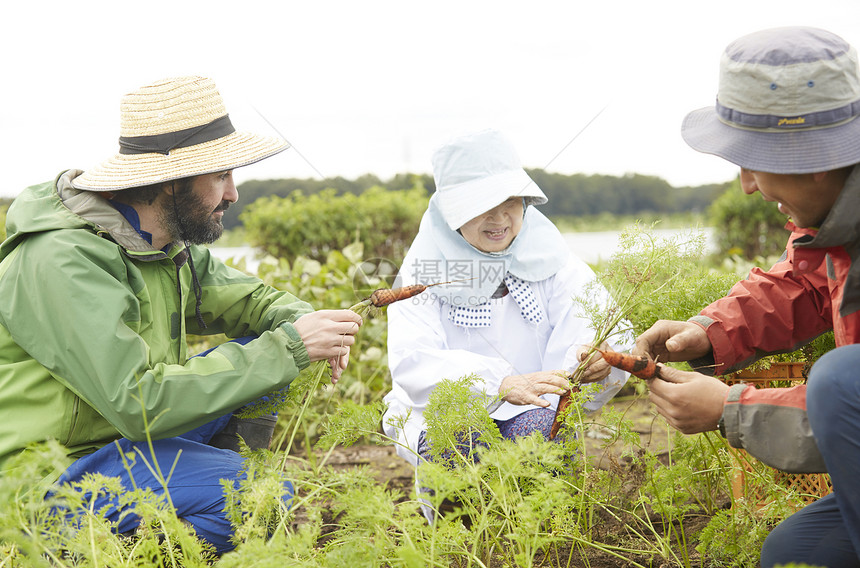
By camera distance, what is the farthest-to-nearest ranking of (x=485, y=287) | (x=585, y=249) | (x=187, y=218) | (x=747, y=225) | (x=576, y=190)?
(x=747, y=225) → (x=585, y=249) → (x=576, y=190) → (x=485, y=287) → (x=187, y=218)

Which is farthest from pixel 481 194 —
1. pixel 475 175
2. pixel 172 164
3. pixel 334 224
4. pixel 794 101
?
pixel 334 224

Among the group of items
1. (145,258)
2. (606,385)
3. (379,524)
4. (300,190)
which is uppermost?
(145,258)

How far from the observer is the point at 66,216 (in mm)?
2170

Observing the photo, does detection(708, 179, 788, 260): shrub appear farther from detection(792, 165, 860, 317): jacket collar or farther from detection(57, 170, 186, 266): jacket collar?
detection(57, 170, 186, 266): jacket collar

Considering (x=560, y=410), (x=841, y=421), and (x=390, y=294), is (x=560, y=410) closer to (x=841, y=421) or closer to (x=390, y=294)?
(x=390, y=294)

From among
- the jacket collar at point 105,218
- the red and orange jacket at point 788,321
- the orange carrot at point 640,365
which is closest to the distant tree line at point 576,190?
the jacket collar at point 105,218

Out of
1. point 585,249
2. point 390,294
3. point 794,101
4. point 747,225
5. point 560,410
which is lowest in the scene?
point 747,225

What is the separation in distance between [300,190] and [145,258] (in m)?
4.16

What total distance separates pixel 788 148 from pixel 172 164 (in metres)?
1.79

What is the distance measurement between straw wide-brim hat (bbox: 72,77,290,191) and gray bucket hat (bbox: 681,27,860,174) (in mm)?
1485

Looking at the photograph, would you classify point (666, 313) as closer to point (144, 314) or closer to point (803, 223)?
point (803, 223)

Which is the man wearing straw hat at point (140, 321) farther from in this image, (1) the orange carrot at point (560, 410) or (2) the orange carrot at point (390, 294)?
(1) the orange carrot at point (560, 410)

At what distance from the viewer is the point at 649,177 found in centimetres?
407

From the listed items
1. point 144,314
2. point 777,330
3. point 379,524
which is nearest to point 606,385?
point 777,330
